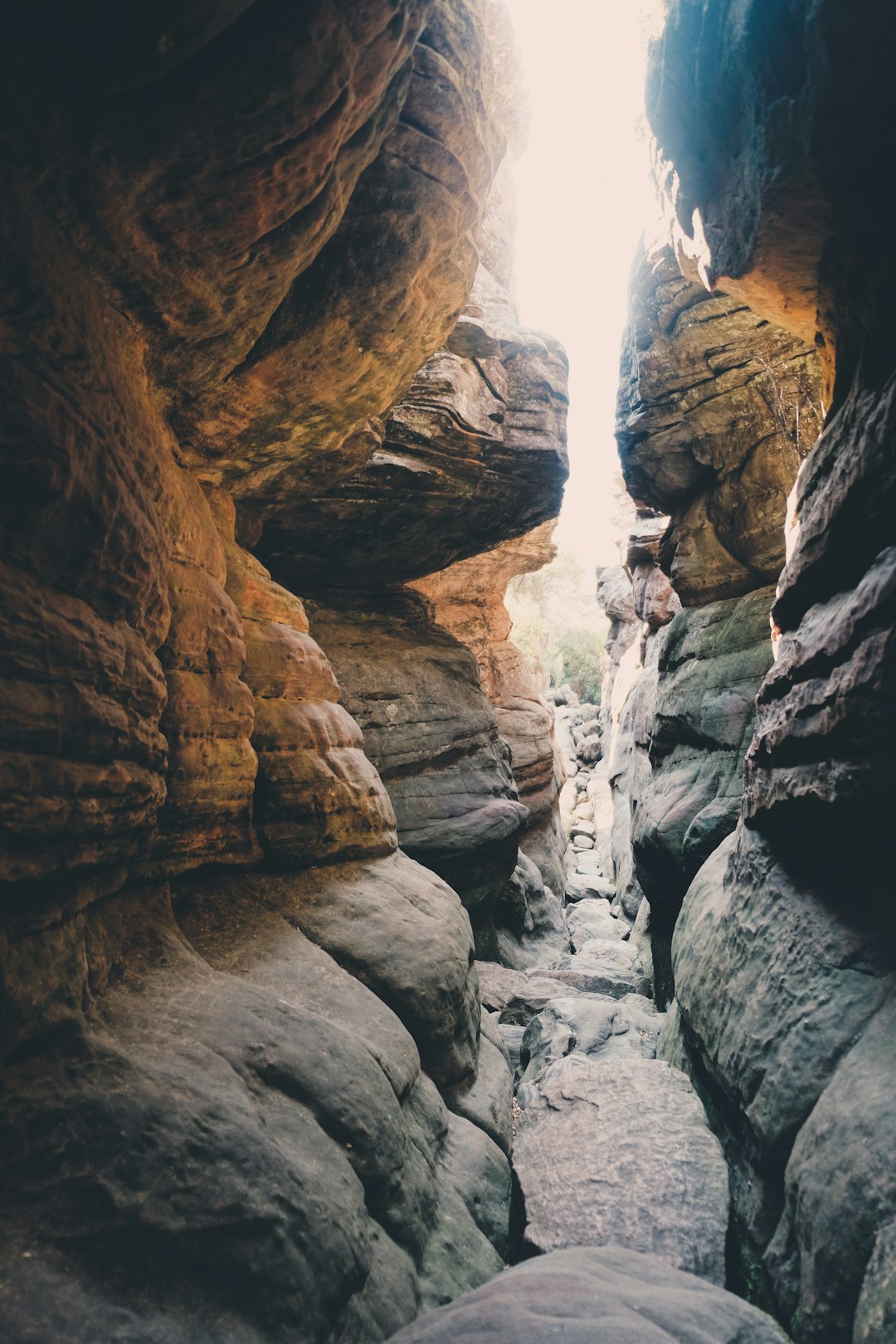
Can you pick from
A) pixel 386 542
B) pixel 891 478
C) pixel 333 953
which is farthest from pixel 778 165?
pixel 386 542

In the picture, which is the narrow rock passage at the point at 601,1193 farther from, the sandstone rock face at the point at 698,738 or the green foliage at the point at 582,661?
the green foliage at the point at 582,661

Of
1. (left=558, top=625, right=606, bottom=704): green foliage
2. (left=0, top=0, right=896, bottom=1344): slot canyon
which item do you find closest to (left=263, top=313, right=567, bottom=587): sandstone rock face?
(left=0, top=0, right=896, bottom=1344): slot canyon

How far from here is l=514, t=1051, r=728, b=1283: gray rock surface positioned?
4.64m

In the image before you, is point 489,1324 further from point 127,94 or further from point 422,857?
point 422,857

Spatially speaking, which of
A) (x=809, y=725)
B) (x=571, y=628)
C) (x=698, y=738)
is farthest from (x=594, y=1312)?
(x=571, y=628)

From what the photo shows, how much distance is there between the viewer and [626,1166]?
208 inches

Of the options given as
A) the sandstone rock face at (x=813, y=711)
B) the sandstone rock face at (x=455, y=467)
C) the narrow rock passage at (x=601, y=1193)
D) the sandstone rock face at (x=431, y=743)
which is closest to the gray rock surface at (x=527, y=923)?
the sandstone rock face at (x=431, y=743)

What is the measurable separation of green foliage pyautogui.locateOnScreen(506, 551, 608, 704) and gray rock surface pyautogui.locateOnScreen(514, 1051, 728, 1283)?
3682cm

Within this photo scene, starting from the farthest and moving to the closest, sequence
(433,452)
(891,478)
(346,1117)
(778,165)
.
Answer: (433,452) < (778,165) < (891,478) < (346,1117)

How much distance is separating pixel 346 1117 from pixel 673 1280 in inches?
85.7

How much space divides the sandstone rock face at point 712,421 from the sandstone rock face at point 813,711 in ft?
16.0

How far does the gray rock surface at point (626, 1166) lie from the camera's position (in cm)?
464

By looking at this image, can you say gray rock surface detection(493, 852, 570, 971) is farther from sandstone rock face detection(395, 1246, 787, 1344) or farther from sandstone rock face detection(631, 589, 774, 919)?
sandstone rock face detection(395, 1246, 787, 1344)

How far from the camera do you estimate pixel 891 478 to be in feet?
15.1
